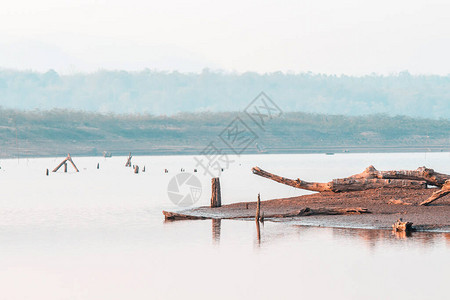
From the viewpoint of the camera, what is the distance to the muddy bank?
1209 inches

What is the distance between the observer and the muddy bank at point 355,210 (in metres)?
30.7

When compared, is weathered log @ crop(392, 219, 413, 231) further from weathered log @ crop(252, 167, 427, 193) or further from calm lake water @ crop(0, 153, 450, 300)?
weathered log @ crop(252, 167, 427, 193)

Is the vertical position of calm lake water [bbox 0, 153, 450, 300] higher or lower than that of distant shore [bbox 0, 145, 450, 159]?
lower

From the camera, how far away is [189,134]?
17138cm

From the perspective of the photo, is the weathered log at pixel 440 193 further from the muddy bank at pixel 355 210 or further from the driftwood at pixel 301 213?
the driftwood at pixel 301 213

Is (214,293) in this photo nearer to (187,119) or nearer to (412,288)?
(412,288)

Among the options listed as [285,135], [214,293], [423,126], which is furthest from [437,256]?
[423,126]

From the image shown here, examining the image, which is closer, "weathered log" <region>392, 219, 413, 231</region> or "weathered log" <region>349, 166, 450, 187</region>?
"weathered log" <region>392, 219, 413, 231</region>

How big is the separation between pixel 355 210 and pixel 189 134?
458ft

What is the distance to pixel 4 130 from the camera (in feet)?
470

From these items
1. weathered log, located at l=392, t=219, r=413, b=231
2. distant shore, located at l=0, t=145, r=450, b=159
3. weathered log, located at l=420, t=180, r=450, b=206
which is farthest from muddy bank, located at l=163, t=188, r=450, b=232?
distant shore, located at l=0, t=145, r=450, b=159

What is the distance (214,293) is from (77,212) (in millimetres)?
25693

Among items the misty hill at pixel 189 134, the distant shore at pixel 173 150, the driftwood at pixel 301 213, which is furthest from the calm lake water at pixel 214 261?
the misty hill at pixel 189 134

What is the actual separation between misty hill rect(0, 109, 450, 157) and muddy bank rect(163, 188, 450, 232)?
357 ft
